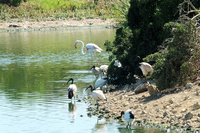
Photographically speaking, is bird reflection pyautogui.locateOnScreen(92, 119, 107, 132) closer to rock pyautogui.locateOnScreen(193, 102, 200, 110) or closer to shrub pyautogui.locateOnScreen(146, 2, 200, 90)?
shrub pyautogui.locateOnScreen(146, 2, 200, 90)

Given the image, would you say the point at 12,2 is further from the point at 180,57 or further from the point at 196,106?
the point at 196,106

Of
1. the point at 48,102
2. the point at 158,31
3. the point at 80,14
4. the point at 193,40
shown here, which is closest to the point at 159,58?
the point at 193,40

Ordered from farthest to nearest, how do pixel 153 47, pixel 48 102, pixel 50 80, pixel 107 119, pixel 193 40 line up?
1. pixel 50 80
2. pixel 153 47
3. pixel 48 102
4. pixel 193 40
5. pixel 107 119

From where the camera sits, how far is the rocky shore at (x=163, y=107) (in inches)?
438

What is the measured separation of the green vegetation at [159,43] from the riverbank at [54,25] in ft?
169

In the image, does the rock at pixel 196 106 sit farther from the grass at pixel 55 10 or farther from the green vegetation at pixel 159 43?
the grass at pixel 55 10

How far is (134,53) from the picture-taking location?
18047 millimetres

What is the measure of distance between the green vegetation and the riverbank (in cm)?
5151

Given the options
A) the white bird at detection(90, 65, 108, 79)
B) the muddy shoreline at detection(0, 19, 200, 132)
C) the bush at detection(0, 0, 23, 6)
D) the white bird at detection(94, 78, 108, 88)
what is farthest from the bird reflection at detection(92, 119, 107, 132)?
the bush at detection(0, 0, 23, 6)

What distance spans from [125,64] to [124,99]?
3.20 m

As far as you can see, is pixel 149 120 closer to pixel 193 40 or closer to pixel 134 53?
pixel 193 40

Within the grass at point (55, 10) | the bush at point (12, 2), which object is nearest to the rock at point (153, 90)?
the grass at point (55, 10)

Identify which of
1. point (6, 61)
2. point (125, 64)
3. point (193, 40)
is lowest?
point (6, 61)

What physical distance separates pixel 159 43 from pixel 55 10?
69.7 m
